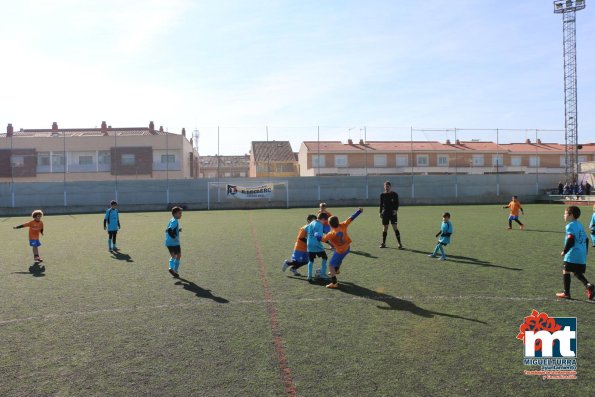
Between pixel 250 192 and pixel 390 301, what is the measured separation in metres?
31.0

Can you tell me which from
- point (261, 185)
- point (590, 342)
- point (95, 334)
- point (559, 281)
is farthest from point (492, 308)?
point (261, 185)

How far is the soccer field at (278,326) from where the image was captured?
4.75 meters

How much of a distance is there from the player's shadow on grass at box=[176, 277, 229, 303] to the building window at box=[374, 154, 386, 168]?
161 ft

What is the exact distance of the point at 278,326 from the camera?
649 centimetres

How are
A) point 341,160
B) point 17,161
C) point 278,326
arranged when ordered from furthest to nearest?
point 341,160, point 17,161, point 278,326

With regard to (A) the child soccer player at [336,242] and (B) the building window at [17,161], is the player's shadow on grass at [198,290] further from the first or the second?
(B) the building window at [17,161]

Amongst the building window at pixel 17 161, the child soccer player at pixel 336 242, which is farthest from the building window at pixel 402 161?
the child soccer player at pixel 336 242

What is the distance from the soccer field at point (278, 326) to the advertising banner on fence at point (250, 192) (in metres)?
25.4

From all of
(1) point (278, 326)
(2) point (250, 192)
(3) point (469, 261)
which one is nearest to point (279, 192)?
(2) point (250, 192)

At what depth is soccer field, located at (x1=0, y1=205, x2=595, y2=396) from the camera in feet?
15.6

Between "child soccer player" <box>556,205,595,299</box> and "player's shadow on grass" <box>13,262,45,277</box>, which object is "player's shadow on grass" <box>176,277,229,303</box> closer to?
"player's shadow on grass" <box>13,262,45,277</box>

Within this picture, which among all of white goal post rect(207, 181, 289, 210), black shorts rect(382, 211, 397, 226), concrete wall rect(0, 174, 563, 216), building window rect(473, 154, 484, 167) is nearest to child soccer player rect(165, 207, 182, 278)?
black shorts rect(382, 211, 397, 226)

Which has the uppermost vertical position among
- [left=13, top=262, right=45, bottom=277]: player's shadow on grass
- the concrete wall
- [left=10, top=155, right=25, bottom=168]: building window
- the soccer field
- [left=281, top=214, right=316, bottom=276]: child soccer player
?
[left=10, top=155, right=25, bottom=168]: building window

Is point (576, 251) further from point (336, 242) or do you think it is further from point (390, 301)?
point (336, 242)
